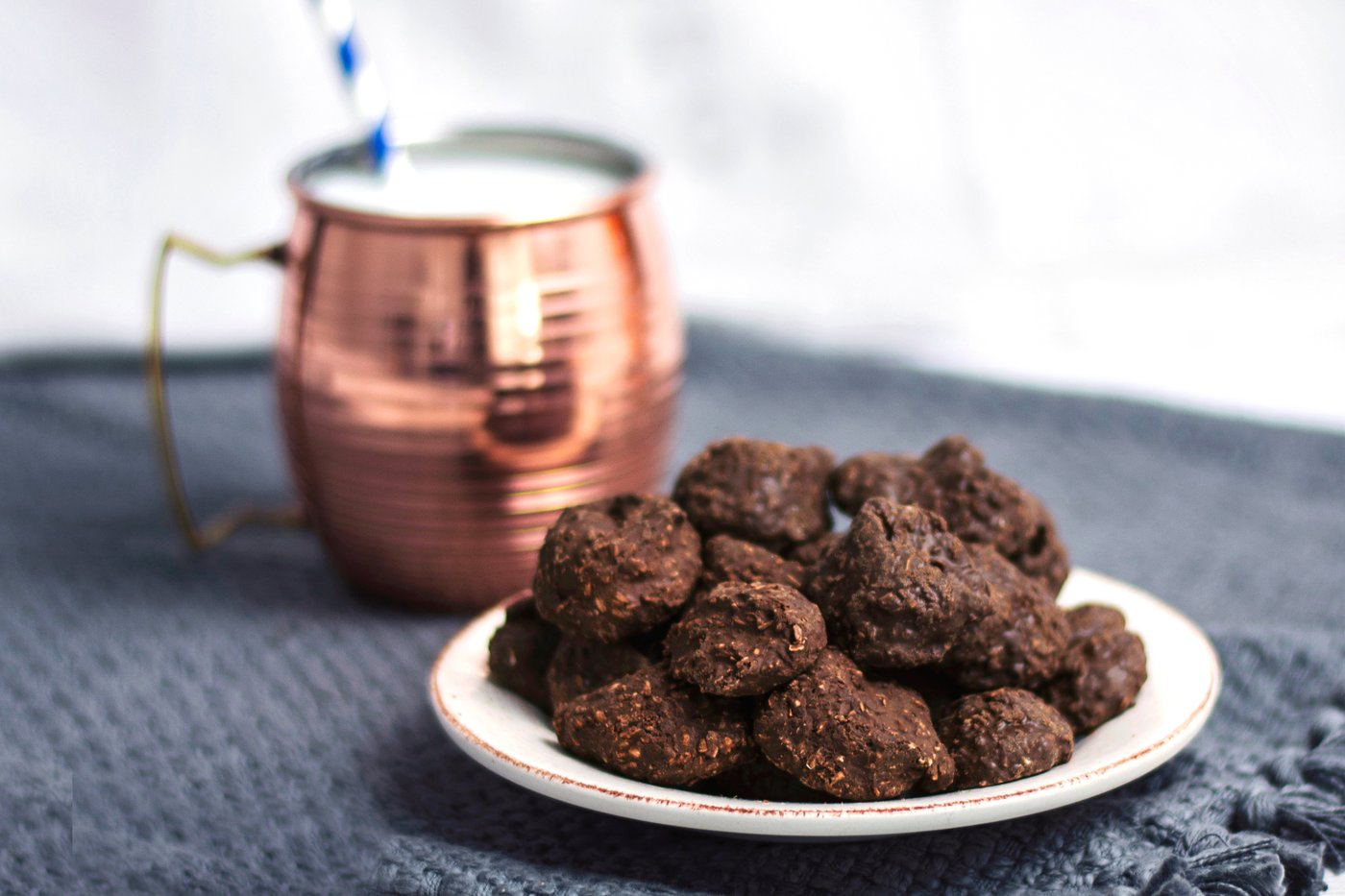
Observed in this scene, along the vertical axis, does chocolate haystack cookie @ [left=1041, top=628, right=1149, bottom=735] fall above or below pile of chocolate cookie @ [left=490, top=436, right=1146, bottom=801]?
below

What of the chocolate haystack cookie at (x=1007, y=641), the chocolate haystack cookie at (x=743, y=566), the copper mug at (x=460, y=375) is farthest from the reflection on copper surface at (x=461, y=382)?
the chocolate haystack cookie at (x=1007, y=641)

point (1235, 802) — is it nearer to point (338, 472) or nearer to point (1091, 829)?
point (1091, 829)

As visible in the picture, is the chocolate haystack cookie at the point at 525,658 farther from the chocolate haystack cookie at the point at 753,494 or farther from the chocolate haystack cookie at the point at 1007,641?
the chocolate haystack cookie at the point at 1007,641

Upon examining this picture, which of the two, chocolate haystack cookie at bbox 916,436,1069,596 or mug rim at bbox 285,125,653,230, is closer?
chocolate haystack cookie at bbox 916,436,1069,596

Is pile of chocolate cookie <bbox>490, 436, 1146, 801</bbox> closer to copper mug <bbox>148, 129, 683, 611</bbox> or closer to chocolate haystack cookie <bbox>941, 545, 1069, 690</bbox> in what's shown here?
chocolate haystack cookie <bbox>941, 545, 1069, 690</bbox>

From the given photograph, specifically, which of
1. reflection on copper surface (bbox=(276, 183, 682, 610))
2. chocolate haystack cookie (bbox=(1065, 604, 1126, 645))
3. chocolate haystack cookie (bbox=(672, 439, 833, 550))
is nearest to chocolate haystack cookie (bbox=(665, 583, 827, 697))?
chocolate haystack cookie (bbox=(672, 439, 833, 550))

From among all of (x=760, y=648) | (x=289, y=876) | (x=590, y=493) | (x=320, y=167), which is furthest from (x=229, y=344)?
(x=760, y=648)
